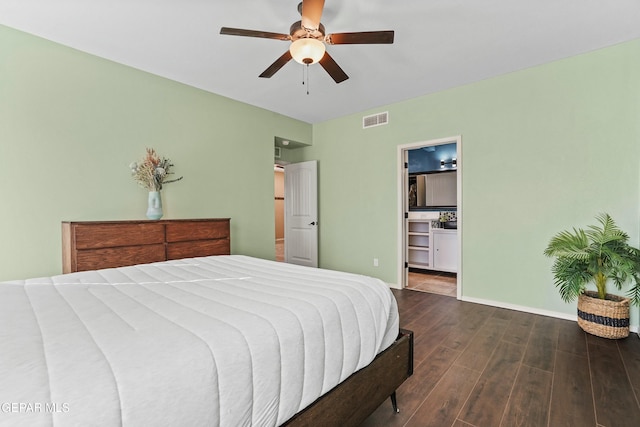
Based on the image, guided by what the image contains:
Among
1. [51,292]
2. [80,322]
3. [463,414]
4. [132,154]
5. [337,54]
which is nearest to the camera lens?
[80,322]

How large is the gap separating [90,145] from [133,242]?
109 centimetres

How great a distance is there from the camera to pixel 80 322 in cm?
102

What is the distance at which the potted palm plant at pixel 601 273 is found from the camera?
2.50 meters

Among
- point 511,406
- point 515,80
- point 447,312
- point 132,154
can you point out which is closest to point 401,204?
point 447,312

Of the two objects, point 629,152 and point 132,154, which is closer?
point 629,152

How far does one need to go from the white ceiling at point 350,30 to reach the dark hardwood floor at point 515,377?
8.87 ft

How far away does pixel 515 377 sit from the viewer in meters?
2.00

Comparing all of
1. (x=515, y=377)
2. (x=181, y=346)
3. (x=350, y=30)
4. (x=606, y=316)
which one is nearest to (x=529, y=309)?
(x=606, y=316)

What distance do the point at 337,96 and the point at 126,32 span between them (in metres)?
2.43

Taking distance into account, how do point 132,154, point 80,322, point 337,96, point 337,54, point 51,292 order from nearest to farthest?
1. point 80,322
2. point 51,292
3. point 337,54
4. point 132,154
5. point 337,96

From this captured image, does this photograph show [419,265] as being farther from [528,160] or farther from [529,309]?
[528,160]

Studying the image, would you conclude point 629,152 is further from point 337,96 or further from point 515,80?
point 337,96

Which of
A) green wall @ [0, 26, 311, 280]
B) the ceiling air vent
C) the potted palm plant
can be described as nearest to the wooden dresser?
green wall @ [0, 26, 311, 280]

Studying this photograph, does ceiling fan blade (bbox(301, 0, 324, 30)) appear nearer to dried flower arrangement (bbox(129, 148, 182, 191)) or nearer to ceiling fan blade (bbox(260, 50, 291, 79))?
ceiling fan blade (bbox(260, 50, 291, 79))
